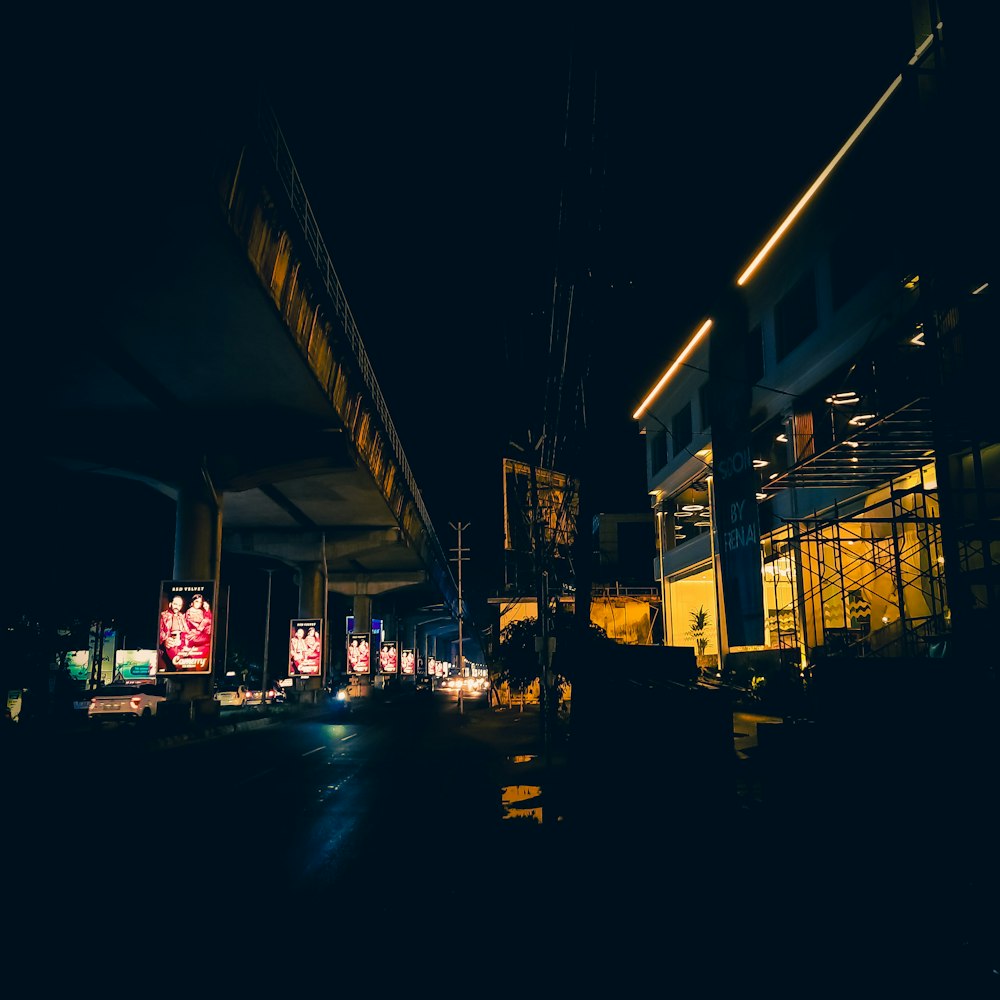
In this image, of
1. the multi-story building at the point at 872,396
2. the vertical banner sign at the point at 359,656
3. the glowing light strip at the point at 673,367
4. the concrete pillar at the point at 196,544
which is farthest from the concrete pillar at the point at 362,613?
the concrete pillar at the point at 196,544

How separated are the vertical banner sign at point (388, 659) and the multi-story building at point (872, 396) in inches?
1406

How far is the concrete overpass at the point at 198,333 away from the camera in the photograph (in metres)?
12.5

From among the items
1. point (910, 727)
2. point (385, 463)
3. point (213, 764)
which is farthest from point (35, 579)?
point (910, 727)

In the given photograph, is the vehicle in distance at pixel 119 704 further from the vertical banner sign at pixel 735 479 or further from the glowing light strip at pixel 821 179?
the glowing light strip at pixel 821 179

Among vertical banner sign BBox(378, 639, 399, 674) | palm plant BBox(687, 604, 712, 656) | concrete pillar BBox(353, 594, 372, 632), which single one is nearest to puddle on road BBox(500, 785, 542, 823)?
palm plant BBox(687, 604, 712, 656)

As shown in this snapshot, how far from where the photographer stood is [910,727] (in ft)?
21.8

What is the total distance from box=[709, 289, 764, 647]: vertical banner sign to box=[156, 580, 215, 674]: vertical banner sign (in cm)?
1525

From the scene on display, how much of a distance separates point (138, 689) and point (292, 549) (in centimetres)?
1373

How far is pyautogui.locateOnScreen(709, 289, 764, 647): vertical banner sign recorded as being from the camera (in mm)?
21781

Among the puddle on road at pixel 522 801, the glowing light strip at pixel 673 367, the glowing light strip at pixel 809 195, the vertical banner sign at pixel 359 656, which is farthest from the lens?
the vertical banner sign at pixel 359 656

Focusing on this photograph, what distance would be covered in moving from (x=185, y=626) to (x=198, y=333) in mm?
9730

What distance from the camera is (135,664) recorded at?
92.6 metres

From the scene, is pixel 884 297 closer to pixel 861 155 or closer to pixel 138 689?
pixel 861 155

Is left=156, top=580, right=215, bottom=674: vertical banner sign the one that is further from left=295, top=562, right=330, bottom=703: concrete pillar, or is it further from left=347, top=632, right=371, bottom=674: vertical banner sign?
left=347, top=632, right=371, bottom=674: vertical banner sign
